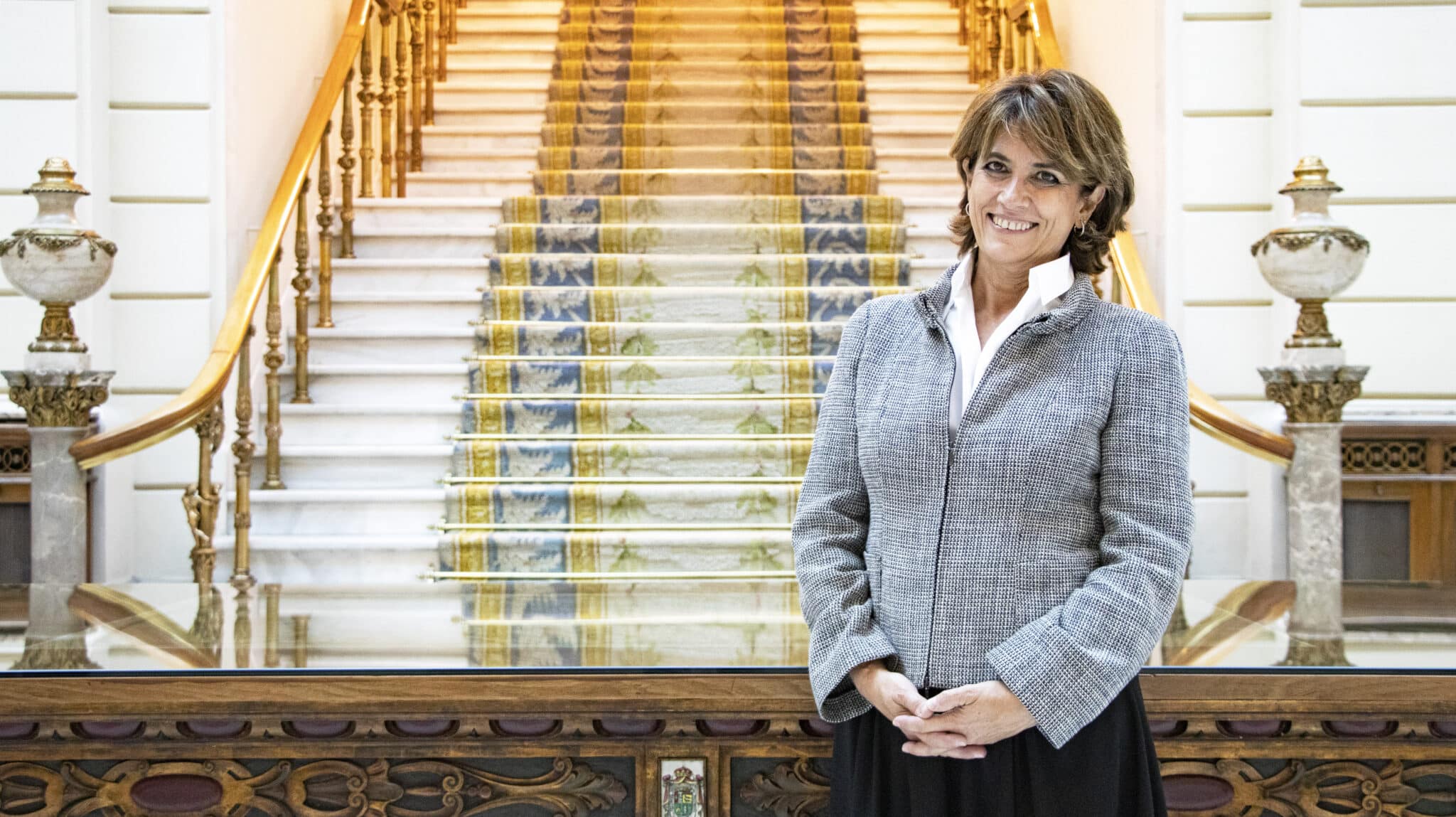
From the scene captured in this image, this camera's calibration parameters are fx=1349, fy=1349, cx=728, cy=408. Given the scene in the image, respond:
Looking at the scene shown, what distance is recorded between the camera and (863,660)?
4.67ft

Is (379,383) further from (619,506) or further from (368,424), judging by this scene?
(619,506)

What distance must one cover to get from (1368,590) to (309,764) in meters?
1.92

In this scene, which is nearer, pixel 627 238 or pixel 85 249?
pixel 85 249

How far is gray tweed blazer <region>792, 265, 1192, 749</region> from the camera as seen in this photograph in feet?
4.50

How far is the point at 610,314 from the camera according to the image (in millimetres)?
5652

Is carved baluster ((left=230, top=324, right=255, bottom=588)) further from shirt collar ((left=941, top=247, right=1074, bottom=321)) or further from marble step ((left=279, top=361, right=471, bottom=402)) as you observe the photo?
shirt collar ((left=941, top=247, right=1074, bottom=321))

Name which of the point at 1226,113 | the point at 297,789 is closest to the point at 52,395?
the point at 297,789

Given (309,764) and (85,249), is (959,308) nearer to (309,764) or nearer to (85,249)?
(309,764)

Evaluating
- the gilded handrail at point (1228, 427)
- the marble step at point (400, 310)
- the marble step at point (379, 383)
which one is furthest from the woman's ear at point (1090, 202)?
the marble step at point (400, 310)

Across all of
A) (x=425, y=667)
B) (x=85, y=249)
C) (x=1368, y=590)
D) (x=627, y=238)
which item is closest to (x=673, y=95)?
(x=627, y=238)

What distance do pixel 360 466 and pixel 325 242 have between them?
1.11m

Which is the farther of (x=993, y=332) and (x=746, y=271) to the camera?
(x=746, y=271)

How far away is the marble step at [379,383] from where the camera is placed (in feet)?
17.5

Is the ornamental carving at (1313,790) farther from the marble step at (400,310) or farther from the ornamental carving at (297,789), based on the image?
the marble step at (400,310)
